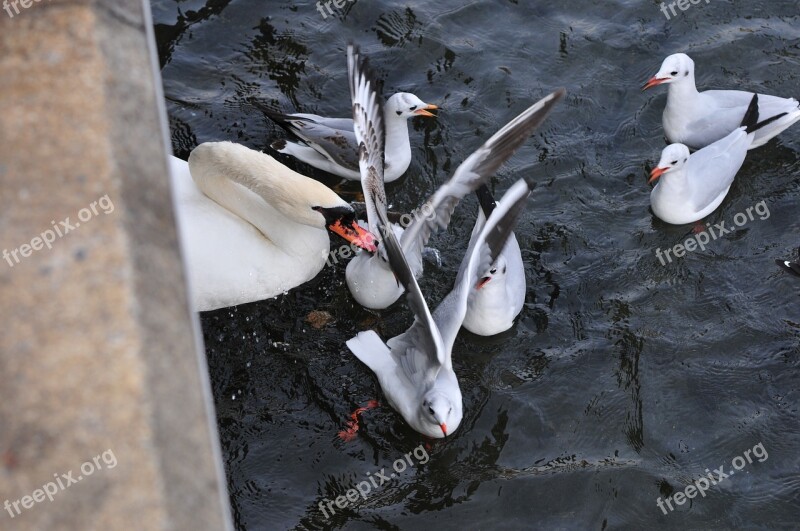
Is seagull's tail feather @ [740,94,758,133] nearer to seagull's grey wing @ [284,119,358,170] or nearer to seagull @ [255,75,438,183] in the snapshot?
seagull @ [255,75,438,183]

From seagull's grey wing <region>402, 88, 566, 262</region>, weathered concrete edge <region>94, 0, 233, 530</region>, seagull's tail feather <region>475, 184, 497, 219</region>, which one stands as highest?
weathered concrete edge <region>94, 0, 233, 530</region>

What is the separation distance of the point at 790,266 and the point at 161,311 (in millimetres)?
5343

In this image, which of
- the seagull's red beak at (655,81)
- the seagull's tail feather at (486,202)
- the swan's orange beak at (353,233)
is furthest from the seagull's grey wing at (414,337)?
the seagull's red beak at (655,81)

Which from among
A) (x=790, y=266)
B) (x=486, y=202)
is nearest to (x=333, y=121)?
(x=486, y=202)

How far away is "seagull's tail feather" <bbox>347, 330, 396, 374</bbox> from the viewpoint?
5375mm

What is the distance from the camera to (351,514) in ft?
15.8

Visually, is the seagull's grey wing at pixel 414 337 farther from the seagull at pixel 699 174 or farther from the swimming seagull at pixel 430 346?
the seagull at pixel 699 174

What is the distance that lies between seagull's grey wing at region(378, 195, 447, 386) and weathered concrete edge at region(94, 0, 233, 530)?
2.93 m

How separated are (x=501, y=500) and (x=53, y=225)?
3864 mm

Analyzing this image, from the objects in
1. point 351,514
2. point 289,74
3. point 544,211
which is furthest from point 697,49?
point 351,514

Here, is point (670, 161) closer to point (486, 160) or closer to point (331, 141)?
point (486, 160)

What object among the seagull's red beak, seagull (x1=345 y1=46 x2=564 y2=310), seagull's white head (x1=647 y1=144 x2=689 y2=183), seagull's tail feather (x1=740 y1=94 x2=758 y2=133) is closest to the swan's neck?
seagull (x1=345 y1=46 x2=564 y2=310)

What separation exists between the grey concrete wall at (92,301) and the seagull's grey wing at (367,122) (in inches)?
149

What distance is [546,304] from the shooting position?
233 inches
